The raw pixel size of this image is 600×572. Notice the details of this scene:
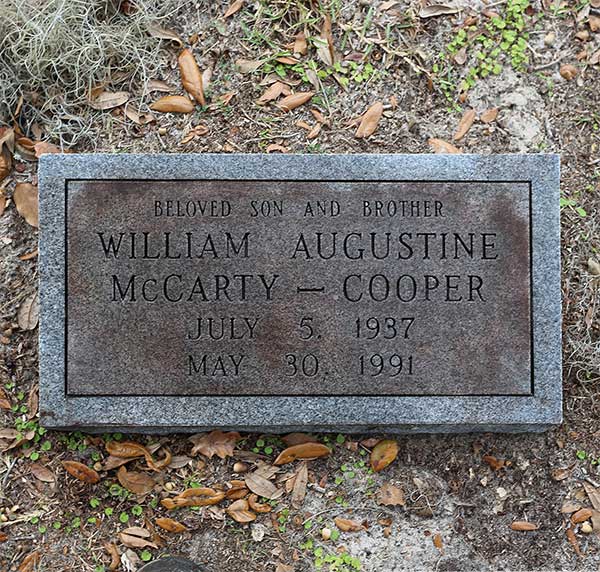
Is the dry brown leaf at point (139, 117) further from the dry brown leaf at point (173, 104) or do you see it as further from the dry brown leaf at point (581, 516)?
the dry brown leaf at point (581, 516)

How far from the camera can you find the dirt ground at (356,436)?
10.3 ft

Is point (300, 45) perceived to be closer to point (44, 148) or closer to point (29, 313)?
point (44, 148)

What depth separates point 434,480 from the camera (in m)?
3.18

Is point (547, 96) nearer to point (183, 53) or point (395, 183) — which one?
point (395, 183)

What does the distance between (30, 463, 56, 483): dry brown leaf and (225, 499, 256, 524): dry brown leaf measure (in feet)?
2.68

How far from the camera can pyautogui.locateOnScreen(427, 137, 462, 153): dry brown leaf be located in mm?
3248

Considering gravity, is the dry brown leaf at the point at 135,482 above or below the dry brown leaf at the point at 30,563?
above

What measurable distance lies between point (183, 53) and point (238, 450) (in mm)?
1878

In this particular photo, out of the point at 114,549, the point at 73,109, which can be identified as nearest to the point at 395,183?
the point at 73,109

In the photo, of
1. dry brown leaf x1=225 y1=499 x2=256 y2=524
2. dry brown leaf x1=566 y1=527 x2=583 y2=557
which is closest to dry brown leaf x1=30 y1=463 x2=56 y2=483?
dry brown leaf x1=225 y1=499 x2=256 y2=524

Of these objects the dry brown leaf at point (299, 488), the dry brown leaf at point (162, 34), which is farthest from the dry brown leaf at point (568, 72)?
the dry brown leaf at point (299, 488)

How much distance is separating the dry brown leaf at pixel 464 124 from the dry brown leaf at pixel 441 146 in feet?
0.18

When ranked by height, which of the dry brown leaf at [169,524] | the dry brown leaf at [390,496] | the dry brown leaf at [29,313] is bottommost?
the dry brown leaf at [169,524]

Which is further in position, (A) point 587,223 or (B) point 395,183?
(A) point 587,223
